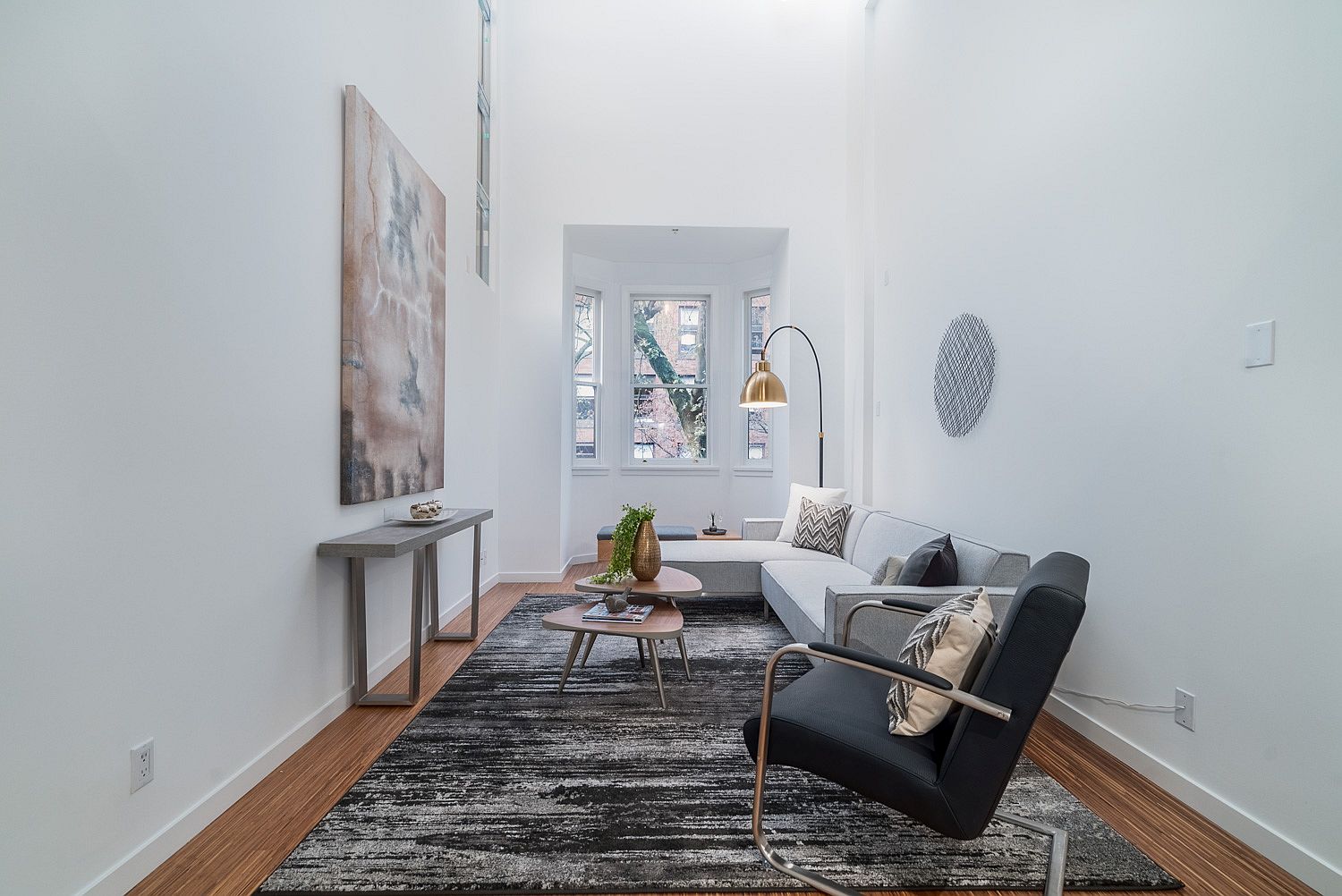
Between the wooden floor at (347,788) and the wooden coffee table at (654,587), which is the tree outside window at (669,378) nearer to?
the wooden coffee table at (654,587)

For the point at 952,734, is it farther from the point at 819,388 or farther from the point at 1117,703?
the point at 819,388

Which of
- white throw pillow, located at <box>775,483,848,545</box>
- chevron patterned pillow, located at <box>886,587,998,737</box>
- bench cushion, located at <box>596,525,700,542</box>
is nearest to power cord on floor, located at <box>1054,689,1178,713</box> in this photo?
chevron patterned pillow, located at <box>886,587,998,737</box>

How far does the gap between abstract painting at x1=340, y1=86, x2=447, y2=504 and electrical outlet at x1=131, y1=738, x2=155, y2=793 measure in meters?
1.19

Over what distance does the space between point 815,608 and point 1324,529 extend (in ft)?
5.93

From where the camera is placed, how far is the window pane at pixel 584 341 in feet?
21.4

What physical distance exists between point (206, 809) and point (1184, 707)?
294cm

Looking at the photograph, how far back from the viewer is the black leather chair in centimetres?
→ 143

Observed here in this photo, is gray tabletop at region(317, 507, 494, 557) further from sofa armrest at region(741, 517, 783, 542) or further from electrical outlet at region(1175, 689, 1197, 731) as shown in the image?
electrical outlet at region(1175, 689, 1197, 731)

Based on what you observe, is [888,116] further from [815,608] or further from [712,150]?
[815,608]

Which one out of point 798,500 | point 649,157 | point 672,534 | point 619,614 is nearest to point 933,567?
point 619,614

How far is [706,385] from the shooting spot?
670 centimetres

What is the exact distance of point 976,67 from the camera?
3.53 m

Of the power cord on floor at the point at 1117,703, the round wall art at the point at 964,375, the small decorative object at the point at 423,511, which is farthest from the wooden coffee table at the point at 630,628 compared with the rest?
the round wall art at the point at 964,375

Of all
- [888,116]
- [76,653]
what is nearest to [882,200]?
[888,116]
